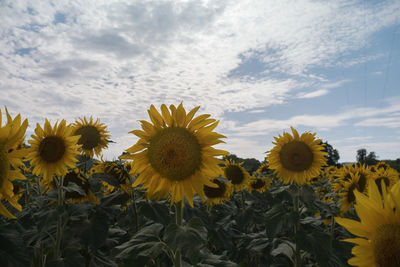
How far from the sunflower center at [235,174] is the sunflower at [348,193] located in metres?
2.82

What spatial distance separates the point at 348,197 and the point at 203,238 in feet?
14.3

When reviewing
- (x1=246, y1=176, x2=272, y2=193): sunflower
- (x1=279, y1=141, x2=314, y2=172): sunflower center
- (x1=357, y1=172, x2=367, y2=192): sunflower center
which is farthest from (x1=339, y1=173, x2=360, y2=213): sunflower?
(x1=246, y1=176, x2=272, y2=193): sunflower

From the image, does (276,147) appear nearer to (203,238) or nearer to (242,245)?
(242,245)

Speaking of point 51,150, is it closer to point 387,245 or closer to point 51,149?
point 51,149

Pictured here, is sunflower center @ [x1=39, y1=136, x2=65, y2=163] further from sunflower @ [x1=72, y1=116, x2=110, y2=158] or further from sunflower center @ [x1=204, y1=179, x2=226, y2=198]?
sunflower center @ [x1=204, y1=179, x2=226, y2=198]

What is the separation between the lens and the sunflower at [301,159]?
564 centimetres

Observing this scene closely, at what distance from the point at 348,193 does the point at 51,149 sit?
5535 mm

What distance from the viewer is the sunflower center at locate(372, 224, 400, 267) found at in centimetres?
152

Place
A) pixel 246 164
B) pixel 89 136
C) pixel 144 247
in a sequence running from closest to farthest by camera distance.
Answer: pixel 144 247, pixel 89 136, pixel 246 164

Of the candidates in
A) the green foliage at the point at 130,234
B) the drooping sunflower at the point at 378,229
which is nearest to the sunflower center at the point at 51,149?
the green foliage at the point at 130,234

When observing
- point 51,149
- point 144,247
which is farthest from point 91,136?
point 144,247

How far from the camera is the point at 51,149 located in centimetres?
404

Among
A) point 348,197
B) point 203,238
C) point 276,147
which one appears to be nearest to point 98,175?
point 203,238

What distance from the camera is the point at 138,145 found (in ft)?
9.00
